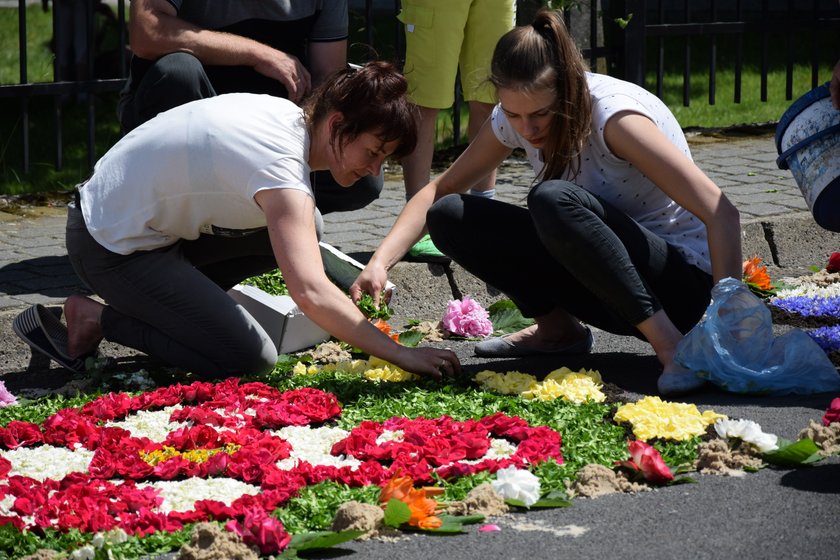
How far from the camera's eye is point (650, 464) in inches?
115

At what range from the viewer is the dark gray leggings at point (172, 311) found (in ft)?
13.0

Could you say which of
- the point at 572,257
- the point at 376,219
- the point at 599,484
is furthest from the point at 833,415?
the point at 376,219

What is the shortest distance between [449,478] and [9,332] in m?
2.10

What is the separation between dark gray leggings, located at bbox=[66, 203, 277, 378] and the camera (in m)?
3.96

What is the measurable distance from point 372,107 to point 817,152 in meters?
1.42

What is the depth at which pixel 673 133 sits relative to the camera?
391 cm

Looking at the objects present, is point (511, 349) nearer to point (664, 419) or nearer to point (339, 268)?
point (339, 268)

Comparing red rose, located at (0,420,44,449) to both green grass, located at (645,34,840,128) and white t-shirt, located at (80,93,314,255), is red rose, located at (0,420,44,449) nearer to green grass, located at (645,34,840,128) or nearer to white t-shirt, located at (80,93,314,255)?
white t-shirt, located at (80,93,314,255)

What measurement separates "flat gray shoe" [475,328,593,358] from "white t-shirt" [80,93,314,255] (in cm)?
89

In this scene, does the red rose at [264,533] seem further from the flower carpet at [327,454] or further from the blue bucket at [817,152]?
the blue bucket at [817,152]

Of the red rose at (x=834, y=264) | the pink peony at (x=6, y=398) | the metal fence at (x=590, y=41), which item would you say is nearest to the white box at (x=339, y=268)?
the pink peony at (x=6, y=398)

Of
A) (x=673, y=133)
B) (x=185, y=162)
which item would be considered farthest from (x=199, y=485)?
(x=673, y=133)

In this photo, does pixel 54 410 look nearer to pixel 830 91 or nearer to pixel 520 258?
pixel 520 258

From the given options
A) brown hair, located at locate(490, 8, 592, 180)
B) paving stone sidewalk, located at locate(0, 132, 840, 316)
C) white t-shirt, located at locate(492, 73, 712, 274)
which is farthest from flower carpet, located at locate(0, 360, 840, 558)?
paving stone sidewalk, located at locate(0, 132, 840, 316)
